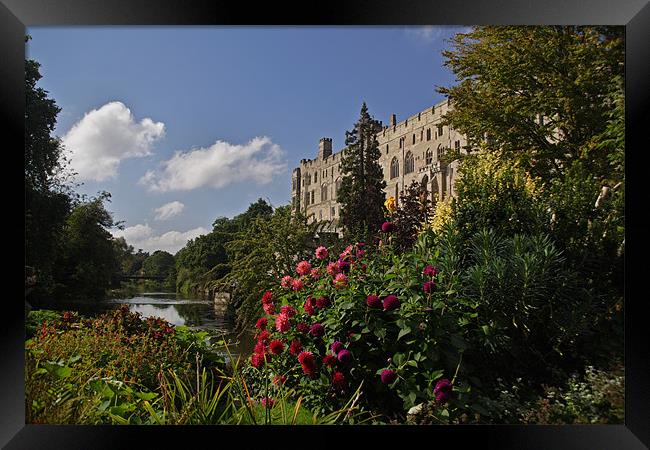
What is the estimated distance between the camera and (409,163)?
283 inches

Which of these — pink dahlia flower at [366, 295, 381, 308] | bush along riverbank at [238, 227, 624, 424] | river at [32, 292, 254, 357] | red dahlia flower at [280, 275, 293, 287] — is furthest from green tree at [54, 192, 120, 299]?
pink dahlia flower at [366, 295, 381, 308]

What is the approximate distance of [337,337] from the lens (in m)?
3.18

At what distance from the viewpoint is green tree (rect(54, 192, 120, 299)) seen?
5.22 m

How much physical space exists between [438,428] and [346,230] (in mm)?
2677

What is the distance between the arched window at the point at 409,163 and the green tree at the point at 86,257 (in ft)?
12.1

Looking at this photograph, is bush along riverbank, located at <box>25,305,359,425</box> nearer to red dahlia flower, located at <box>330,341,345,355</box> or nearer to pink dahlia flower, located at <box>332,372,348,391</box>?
pink dahlia flower, located at <box>332,372,348,391</box>

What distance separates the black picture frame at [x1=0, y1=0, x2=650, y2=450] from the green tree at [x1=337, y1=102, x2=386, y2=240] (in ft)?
7.24

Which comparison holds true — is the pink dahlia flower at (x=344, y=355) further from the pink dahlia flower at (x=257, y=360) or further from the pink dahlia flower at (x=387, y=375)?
the pink dahlia flower at (x=257, y=360)

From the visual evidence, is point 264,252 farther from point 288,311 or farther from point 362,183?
point 288,311

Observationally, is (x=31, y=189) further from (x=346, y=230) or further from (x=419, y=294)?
(x=419, y=294)
